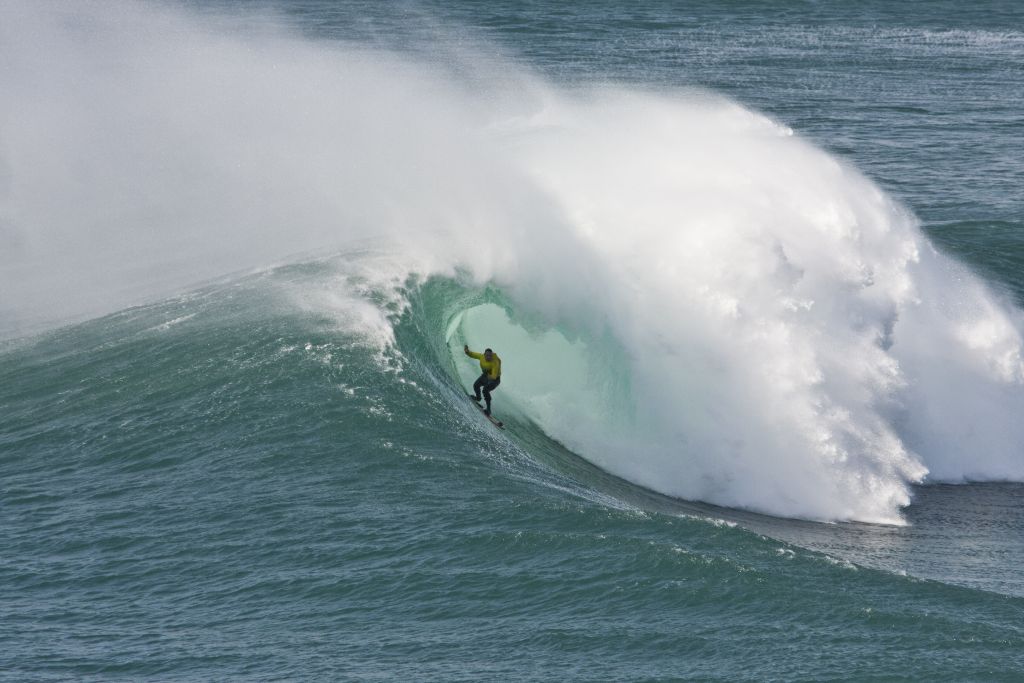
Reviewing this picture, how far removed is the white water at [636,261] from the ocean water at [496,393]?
0.08 m

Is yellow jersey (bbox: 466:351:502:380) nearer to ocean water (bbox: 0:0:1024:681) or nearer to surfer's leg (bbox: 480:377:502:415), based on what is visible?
surfer's leg (bbox: 480:377:502:415)

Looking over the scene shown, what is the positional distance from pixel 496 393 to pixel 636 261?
11.8 feet

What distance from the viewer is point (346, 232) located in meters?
27.4

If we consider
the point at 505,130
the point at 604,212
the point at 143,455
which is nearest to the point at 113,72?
the point at 505,130

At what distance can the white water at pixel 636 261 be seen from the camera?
850 inches

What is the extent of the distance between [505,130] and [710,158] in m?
11.9

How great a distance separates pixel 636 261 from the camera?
23.9 metres

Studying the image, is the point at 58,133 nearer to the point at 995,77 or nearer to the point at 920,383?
the point at 920,383

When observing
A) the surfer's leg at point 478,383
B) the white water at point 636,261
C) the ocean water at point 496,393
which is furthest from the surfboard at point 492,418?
the white water at point 636,261

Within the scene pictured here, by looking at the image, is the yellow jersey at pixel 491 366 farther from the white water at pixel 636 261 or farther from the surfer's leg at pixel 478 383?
the white water at pixel 636 261

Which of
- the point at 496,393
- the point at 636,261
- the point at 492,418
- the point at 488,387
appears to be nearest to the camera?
the point at 492,418

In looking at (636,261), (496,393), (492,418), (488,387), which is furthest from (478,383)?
(636,261)

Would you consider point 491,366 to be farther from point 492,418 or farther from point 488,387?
point 492,418

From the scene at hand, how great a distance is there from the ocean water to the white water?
0.27ft
